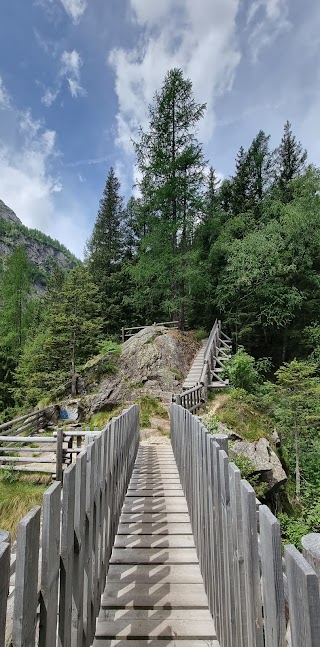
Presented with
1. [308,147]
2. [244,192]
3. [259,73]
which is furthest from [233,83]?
[308,147]

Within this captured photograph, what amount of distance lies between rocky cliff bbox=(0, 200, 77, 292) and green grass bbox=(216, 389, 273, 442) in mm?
97620

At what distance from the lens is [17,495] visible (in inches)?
250

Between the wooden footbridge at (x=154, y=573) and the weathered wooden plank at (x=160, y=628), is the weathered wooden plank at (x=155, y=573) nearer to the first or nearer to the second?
the wooden footbridge at (x=154, y=573)

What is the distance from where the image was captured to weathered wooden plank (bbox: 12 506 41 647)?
82cm

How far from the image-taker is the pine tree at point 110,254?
75.3 ft

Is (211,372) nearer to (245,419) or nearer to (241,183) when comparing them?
(245,419)

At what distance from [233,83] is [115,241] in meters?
14.5

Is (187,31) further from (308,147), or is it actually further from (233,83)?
(308,147)

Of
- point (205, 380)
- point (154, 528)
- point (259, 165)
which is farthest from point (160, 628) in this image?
point (259, 165)

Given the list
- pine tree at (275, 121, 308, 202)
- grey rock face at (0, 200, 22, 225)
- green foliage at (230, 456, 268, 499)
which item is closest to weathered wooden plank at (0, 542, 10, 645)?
green foliage at (230, 456, 268, 499)

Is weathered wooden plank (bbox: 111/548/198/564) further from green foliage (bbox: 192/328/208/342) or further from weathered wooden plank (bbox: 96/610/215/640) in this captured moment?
green foliage (bbox: 192/328/208/342)

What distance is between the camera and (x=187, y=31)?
16.2 metres

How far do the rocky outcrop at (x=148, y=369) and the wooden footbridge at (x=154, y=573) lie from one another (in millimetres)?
8472

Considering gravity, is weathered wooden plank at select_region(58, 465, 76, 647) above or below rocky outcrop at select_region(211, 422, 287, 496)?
above
